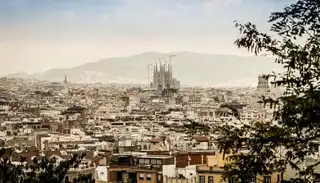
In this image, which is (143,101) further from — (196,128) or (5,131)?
(196,128)

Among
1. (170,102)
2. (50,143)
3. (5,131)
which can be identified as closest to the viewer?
(50,143)

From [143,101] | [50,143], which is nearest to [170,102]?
[143,101]

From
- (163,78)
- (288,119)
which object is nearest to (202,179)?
(288,119)

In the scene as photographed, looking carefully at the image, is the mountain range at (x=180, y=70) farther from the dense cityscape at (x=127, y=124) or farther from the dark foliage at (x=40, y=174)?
the dark foliage at (x=40, y=174)

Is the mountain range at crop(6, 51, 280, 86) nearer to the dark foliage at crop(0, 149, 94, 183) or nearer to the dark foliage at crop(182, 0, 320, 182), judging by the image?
the dark foliage at crop(0, 149, 94, 183)

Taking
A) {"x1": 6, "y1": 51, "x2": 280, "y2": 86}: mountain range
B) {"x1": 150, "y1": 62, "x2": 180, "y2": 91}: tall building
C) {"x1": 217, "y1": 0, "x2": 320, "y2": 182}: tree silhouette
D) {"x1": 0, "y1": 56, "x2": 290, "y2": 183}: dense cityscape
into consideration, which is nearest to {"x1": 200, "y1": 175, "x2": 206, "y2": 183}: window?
{"x1": 0, "y1": 56, "x2": 290, "y2": 183}: dense cityscape
